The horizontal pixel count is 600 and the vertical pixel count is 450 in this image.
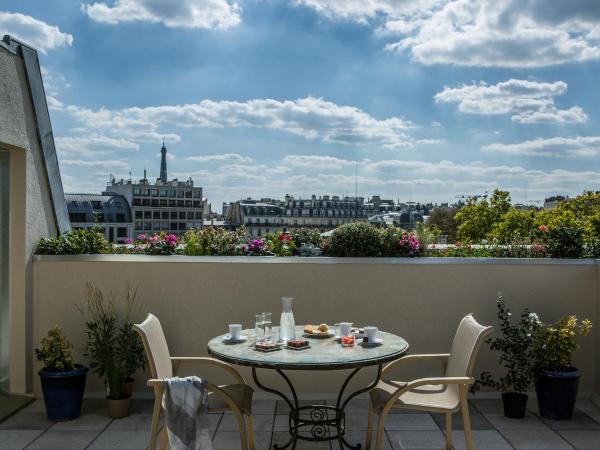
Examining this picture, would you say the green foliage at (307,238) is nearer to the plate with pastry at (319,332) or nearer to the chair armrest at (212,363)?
the plate with pastry at (319,332)

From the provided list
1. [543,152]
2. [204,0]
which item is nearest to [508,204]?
[543,152]

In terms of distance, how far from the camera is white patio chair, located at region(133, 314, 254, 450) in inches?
126

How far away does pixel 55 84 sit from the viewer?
18.8ft

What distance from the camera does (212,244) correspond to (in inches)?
207

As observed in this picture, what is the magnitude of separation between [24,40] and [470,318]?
4.33m

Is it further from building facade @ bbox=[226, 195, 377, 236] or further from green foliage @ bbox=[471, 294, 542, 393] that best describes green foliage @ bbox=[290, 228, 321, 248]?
building facade @ bbox=[226, 195, 377, 236]

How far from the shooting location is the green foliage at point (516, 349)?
14.9 ft

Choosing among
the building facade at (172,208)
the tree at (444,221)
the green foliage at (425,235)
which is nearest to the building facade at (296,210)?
the tree at (444,221)

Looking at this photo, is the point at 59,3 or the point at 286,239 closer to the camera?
the point at 286,239

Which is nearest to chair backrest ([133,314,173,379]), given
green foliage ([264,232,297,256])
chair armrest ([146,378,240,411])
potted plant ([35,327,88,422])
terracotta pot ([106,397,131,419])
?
chair armrest ([146,378,240,411])

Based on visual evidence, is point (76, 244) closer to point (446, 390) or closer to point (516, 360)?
point (446, 390)

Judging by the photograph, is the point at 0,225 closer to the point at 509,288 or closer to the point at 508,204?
the point at 509,288

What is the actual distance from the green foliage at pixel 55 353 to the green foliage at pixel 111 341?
0.19 metres

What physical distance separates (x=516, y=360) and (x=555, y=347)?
→ 326 mm
